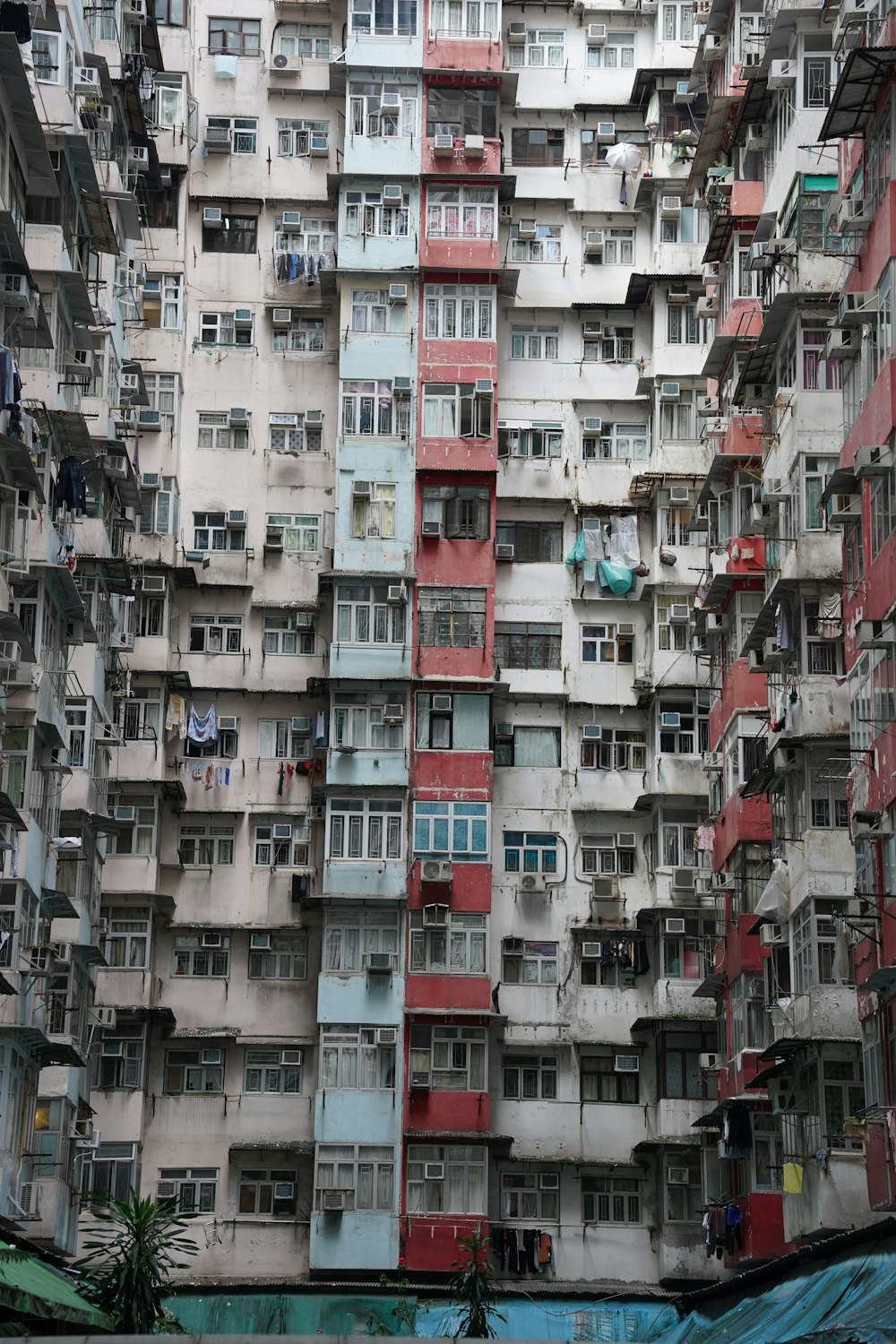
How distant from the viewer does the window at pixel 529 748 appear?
40000mm

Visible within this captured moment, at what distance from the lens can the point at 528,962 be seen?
128ft

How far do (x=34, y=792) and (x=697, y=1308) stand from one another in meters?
11.9

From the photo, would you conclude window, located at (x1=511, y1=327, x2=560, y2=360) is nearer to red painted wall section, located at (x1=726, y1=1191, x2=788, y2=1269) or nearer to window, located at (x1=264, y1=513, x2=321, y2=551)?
window, located at (x1=264, y1=513, x2=321, y2=551)

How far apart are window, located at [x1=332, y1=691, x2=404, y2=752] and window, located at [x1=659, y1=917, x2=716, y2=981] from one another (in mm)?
5562

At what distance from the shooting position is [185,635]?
4038 centimetres

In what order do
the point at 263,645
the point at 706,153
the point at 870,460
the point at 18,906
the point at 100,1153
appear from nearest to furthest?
1. the point at 870,460
2. the point at 18,906
3. the point at 706,153
4. the point at 100,1153
5. the point at 263,645

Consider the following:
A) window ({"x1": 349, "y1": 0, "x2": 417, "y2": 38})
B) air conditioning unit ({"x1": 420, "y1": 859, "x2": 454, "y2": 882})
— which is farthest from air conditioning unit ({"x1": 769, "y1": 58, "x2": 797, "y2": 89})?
air conditioning unit ({"x1": 420, "y1": 859, "x2": 454, "y2": 882})

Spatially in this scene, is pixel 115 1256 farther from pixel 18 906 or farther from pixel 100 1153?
pixel 100 1153

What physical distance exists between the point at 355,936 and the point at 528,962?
3061mm

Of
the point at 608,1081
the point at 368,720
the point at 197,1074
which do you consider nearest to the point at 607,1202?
the point at 608,1081

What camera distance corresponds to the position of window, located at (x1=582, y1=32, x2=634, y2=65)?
42906mm

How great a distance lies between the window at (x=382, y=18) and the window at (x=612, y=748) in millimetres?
12903

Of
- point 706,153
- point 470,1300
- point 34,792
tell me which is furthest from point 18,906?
point 706,153

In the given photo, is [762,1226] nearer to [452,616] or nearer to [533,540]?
[452,616]
